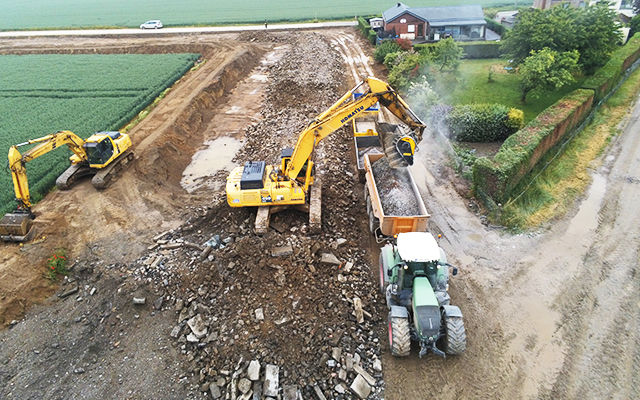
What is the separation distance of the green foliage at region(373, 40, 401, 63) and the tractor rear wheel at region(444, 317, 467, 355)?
27.0 m

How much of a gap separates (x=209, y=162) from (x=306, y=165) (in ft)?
27.2

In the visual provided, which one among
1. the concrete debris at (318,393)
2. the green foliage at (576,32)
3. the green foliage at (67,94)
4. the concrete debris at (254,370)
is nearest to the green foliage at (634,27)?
the green foliage at (576,32)

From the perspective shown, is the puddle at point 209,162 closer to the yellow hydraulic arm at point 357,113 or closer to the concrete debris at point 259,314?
the yellow hydraulic arm at point 357,113

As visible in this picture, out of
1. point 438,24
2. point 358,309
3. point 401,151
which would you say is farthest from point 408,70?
point 358,309

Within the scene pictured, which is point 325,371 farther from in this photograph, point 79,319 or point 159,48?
point 159,48

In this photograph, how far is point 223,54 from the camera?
121 ft

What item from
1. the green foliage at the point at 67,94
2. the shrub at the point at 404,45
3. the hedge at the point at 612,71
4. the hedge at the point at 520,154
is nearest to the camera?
the hedge at the point at 520,154

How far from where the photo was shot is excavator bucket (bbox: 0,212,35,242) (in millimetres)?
14148

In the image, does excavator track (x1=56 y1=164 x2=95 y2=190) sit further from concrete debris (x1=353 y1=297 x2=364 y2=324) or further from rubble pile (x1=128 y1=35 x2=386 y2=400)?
concrete debris (x1=353 y1=297 x2=364 y2=324)

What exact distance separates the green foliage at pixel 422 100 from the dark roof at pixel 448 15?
1869cm

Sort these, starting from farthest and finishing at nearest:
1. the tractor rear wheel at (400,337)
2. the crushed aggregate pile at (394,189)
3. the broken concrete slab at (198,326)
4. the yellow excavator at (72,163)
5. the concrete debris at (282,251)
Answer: the yellow excavator at (72,163)
the crushed aggregate pile at (394,189)
the concrete debris at (282,251)
the broken concrete slab at (198,326)
the tractor rear wheel at (400,337)

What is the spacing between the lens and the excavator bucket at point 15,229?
14.1 metres

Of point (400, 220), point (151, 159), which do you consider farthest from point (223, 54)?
point (400, 220)

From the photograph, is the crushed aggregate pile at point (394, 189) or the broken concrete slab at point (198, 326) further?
the crushed aggregate pile at point (394, 189)
